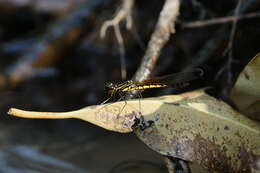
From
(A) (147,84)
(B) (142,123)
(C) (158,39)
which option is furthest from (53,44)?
(B) (142,123)

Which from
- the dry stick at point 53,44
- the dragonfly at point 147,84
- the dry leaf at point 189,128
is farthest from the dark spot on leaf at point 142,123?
the dry stick at point 53,44

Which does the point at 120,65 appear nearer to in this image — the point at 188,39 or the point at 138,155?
the point at 188,39

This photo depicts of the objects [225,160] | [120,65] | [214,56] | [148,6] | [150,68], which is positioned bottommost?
[225,160]

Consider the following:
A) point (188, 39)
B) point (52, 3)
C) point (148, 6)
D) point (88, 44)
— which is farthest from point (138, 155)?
point (52, 3)

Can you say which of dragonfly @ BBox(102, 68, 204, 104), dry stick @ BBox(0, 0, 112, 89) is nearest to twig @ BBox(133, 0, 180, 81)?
dragonfly @ BBox(102, 68, 204, 104)

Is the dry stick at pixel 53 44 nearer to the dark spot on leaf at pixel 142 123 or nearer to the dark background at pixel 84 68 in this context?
the dark background at pixel 84 68

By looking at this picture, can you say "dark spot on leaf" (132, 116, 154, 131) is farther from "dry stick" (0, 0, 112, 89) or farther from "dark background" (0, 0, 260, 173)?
"dry stick" (0, 0, 112, 89)

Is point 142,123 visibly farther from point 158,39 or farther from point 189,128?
point 158,39
